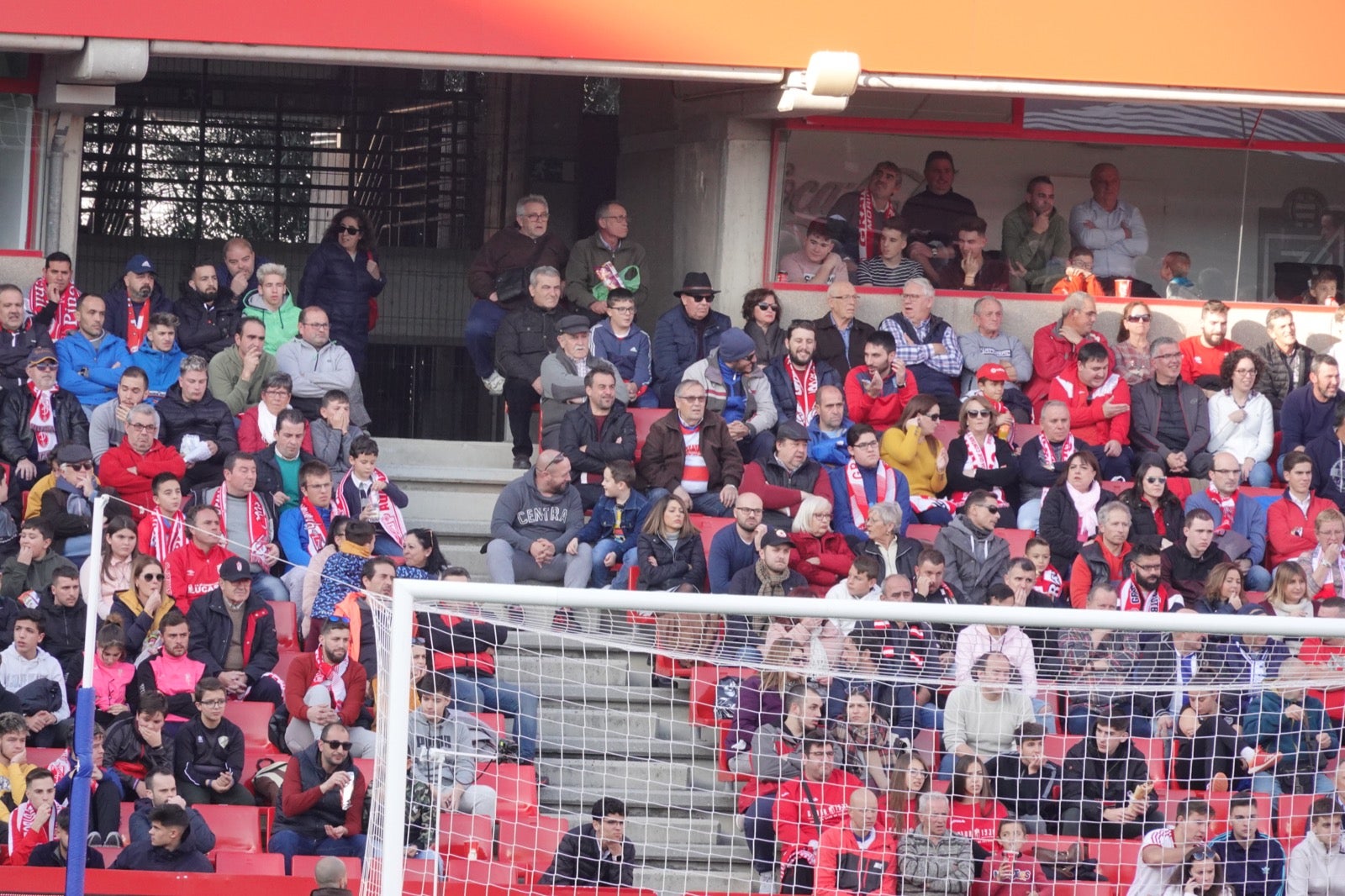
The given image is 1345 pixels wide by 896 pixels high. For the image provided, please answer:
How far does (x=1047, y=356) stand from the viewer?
1330 centimetres

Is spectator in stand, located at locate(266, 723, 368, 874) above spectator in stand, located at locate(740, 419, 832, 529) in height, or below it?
below

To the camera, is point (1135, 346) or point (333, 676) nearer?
point (333, 676)

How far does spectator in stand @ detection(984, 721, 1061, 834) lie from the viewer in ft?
29.9

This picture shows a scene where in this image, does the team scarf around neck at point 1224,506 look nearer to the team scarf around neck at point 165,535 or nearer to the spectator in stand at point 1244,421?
the spectator in stand at point 1244,421

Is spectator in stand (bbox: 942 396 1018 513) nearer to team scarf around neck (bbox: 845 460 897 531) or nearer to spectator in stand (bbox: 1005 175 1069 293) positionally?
team scarf around neck (bbox: 845 460 897 531)

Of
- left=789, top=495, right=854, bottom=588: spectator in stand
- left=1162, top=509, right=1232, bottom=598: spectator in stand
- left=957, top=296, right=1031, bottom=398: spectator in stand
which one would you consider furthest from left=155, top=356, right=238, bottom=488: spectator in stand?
left=1162, top=509, right=1232, bottom=598: spectator in stand

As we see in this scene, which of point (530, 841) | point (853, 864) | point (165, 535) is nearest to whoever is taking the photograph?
point (853, 864)

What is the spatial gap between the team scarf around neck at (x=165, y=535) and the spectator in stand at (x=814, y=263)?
15.0 feet

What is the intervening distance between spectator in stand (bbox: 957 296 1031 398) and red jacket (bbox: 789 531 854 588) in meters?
2.30

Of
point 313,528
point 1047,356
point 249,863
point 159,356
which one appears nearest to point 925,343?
point 1047,356

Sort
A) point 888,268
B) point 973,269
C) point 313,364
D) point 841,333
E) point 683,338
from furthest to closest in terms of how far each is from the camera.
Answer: point 973,269, point 888,268, point 841,333, point 683,338, point 313,364

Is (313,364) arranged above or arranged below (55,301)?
below

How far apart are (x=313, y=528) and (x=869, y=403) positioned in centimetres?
351

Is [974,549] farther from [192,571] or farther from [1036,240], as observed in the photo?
[192,571]
